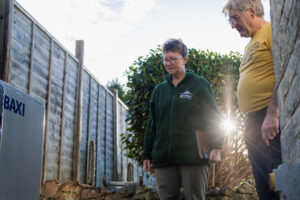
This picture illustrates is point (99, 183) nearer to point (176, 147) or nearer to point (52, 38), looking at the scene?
point (52, 38)

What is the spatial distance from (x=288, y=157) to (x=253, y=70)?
0.63 m

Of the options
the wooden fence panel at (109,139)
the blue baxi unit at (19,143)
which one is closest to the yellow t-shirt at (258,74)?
the blue baxi unit at (19,143)

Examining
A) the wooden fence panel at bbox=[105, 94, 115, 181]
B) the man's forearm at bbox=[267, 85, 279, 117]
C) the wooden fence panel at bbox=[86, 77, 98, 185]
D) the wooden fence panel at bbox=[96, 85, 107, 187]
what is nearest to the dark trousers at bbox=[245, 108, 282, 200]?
the man's forearm at bbox=[267, 85, 279, 117]

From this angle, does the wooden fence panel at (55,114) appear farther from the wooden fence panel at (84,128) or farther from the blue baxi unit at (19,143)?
the blue baxi unit at (19,143)

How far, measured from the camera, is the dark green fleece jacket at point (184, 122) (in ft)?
7.36

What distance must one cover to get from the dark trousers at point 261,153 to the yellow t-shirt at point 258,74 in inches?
2.2

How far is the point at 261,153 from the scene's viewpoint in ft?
5.39

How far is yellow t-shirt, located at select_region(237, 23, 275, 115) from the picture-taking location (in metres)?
1.66

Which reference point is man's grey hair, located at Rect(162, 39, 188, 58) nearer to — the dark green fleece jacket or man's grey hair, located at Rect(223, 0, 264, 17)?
the dark green fleece jacket

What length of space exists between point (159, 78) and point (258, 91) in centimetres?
306

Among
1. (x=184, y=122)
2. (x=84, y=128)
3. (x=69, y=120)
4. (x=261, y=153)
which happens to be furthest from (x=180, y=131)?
(x=84, y=128)

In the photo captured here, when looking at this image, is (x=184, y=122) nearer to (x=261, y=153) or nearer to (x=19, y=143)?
(x=261, y=153)

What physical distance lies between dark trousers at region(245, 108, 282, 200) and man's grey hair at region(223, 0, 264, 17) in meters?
0.53

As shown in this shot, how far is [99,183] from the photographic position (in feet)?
26.1
